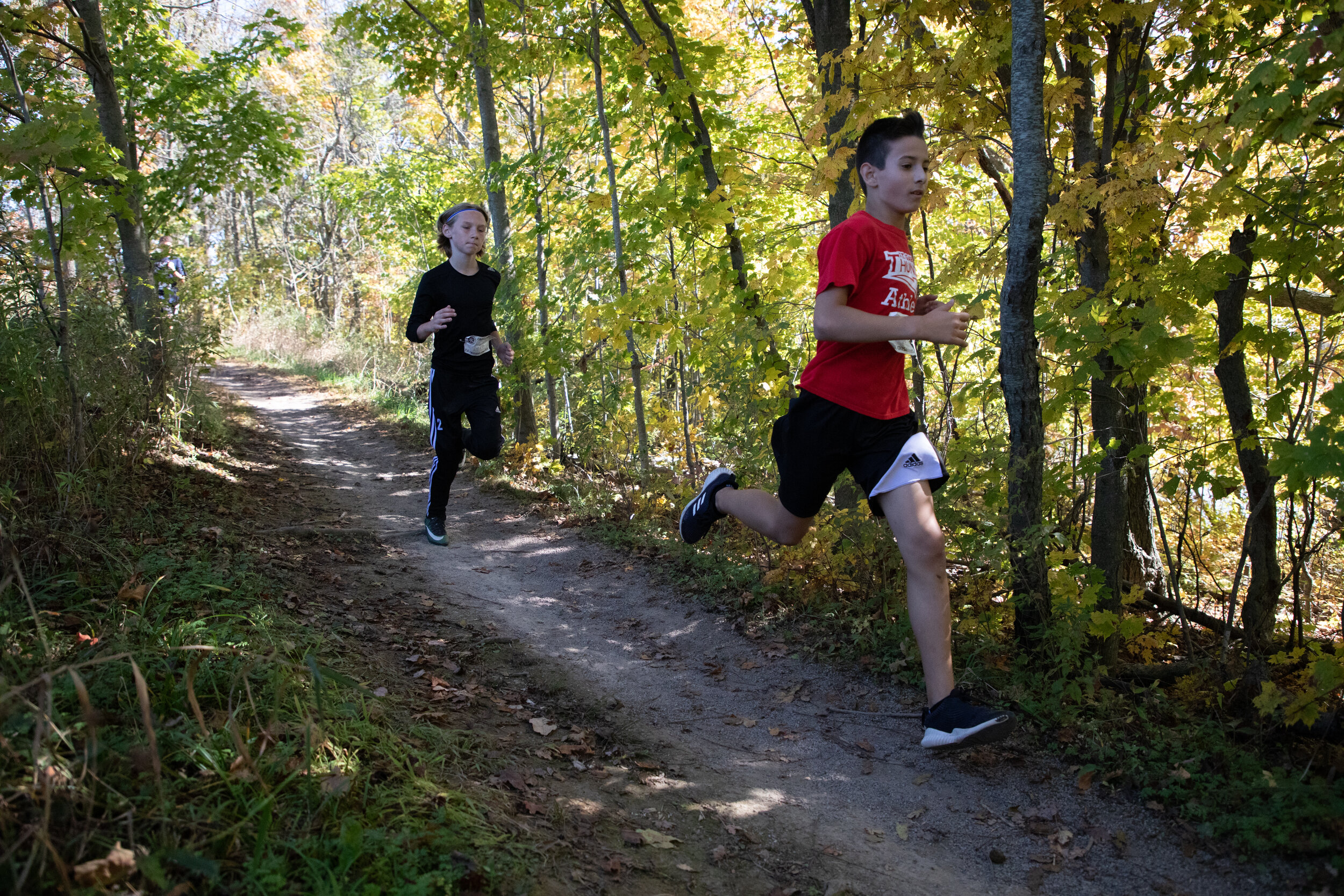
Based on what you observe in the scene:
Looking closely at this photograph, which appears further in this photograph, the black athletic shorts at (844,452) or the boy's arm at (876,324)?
the black athletic shorts at (844,452)

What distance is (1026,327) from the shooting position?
10.8ft

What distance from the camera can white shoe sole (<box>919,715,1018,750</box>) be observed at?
8.71 ft

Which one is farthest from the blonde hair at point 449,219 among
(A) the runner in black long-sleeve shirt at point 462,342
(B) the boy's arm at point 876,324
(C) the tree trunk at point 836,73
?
(B) the boy's arm at point 876,324

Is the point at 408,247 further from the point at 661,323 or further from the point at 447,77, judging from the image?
the point at 661,323

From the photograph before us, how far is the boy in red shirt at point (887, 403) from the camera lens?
281 centimetres

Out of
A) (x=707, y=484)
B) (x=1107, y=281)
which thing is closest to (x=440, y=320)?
(x=707, y=484)

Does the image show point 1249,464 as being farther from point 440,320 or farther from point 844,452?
point 440,320

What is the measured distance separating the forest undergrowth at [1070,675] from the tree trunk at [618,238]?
1.22 m

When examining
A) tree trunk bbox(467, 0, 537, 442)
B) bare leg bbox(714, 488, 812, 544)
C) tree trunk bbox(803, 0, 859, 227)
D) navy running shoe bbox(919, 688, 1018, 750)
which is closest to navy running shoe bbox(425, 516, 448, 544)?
tree trunk bbox(467, 0, 537, 442)

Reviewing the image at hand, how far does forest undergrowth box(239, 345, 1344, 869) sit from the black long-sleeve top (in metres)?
1.91

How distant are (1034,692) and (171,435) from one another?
695cm

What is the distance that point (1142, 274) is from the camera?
363 centimetres

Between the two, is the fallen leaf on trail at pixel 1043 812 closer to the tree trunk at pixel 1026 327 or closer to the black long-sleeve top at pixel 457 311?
the tree trunk at pixel 1026 327

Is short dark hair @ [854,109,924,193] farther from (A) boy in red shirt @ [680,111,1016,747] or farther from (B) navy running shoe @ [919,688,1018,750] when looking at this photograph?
(B) navy running shoe @ [919,688,1018,750]
